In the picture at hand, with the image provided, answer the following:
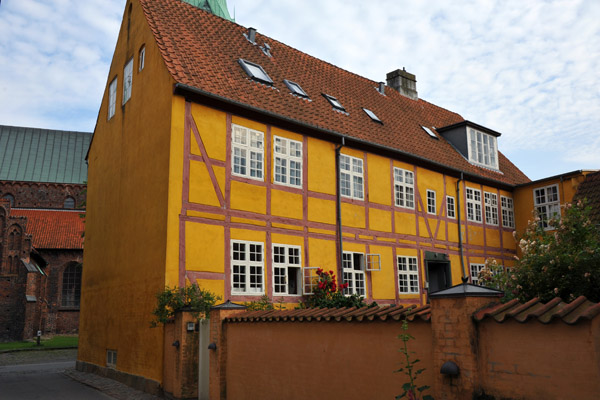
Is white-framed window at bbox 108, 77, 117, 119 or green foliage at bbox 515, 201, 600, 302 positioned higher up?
white-framed window at bbox 108, 77, 117, 119

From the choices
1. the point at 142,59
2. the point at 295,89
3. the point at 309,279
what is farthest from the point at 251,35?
the point at 309,279

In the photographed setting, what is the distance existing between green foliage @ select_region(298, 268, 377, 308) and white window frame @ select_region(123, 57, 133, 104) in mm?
7993

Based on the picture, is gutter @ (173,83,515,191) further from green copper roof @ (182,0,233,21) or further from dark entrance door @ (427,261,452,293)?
green copper roof @ (182,0,233,21)

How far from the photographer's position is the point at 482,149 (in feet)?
74.0

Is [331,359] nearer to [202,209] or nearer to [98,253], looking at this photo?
[202,209]

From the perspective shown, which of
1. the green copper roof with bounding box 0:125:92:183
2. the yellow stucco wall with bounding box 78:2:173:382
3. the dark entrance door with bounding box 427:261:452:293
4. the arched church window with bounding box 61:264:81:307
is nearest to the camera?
the yellow stucco wall with bounding box 78:2:173:382

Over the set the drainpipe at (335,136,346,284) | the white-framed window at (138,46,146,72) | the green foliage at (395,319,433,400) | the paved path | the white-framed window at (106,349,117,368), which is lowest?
the paved path

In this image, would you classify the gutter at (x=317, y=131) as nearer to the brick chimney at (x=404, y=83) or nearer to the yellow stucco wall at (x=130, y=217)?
the yellow stucco wall at (x=130, y=217)

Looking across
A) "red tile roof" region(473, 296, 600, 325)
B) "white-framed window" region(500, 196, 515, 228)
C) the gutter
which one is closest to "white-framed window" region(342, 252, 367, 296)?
the gutter

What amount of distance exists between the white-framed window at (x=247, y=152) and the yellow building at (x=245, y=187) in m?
0.04

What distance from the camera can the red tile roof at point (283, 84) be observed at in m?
14.1

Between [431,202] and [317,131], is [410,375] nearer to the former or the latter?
[317,131]

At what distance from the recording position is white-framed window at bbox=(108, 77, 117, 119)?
1751cm

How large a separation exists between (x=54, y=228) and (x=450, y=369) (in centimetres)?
3546
